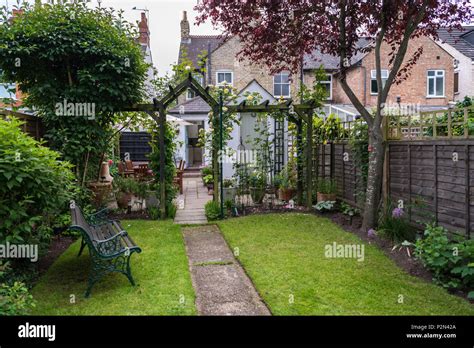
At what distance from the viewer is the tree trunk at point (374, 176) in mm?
7652

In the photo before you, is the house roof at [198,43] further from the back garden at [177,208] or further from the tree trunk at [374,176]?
the tree trunk at [374,176]

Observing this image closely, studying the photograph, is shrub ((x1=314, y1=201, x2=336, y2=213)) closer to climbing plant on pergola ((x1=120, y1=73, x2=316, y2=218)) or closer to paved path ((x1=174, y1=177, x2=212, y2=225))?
climbing plant on pergola ((x1=120, y1=73, x2=316, y2=218))

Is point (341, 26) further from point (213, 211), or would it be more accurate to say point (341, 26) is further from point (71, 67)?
point (71, 67)

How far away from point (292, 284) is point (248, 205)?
578cm

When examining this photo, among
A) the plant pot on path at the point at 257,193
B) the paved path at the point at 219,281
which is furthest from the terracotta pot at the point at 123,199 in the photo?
the plant pot on path at the point at 257,193

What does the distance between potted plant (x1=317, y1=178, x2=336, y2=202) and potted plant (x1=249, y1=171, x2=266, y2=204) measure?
59.1 inches

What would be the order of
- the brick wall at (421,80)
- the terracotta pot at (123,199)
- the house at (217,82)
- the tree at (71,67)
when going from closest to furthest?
the tree at (71,67), the terracotta pot at (123,199), the house at (217,82), the brick wall at (421,80)

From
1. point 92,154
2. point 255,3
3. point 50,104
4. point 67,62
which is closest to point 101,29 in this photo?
point 67,62

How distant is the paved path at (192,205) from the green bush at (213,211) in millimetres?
143

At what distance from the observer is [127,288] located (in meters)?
5.14

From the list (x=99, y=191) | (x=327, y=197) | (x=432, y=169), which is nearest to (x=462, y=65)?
(x=327, y=197)

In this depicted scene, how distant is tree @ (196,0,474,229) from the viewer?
741 cm

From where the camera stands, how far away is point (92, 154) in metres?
9.59
